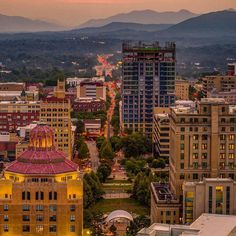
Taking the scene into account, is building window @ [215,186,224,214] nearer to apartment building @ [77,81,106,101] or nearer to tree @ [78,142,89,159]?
tree @ [78,142,89,159]

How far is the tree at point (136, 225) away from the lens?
55412 millimetres

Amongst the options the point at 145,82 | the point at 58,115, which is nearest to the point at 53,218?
the point at 58,115

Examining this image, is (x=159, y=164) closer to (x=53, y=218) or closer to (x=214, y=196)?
(x=214, y=196)

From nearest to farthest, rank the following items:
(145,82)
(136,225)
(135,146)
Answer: (136,225)
(135,146)
(145,82)

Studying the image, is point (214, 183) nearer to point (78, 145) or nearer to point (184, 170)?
point (184, 170)

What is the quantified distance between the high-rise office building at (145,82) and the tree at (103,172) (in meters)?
27.1

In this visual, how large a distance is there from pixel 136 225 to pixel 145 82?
178 ft

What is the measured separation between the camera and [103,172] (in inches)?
3201

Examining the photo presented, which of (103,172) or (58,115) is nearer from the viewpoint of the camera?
(103,172)

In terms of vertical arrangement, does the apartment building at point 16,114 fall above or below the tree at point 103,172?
above

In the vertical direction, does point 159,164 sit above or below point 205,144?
below

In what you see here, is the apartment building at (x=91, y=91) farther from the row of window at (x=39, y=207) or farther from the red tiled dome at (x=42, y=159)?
the row of window at (x=39, y=207)

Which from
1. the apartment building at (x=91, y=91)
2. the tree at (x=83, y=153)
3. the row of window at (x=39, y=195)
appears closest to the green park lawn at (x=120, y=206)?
the row of window at (x=39, y=195)

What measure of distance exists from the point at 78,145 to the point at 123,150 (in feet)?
17.4
